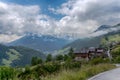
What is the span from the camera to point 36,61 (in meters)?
133

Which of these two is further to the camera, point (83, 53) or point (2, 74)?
point (83, 53)

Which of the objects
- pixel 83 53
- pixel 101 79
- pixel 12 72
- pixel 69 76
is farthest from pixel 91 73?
pixel 83 53

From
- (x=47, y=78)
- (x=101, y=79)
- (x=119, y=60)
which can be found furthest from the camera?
(x=119, y=60)

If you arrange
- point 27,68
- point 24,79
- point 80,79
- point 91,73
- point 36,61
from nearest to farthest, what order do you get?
point 24,79
point 27,68
point 80,79
point 91,73
point 36,61

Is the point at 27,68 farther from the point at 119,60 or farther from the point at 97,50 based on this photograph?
the point at 97,50

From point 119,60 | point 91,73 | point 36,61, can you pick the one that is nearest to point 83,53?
point 36,61

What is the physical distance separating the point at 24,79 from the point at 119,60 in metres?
60.3

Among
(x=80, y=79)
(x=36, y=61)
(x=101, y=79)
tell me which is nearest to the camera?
(x=80, y=79)

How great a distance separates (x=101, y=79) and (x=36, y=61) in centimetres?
11349

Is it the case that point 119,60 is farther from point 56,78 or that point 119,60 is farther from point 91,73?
point 56,78

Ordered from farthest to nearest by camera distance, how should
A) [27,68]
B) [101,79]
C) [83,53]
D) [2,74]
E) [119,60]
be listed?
1. [83,53]
2. [119,60]
3. [101,79]
4. [27,68]
5. [2,74]

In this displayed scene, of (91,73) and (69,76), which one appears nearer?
(69,76)

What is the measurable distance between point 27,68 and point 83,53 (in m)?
152

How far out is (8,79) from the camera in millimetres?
10477
